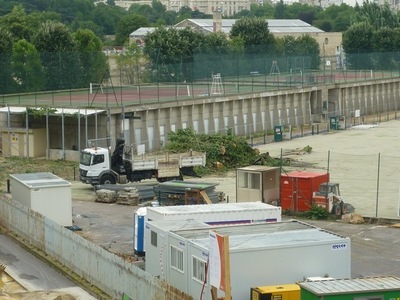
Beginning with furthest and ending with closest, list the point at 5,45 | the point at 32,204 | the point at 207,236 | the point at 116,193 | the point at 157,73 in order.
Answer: the point at 5,45
the point at 157,73
the point at 116,193
the point at 32,204
the point at 207,236

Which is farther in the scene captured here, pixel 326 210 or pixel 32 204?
pixel 326 210

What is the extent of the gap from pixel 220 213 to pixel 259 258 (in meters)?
6.28

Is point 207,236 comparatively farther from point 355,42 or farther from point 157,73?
point 355,42

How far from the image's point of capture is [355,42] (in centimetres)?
13212

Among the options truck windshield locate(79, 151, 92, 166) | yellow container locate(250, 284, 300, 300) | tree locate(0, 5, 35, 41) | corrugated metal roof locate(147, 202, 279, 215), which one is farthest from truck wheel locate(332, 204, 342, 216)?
tree locate(0, 5, 35, 41)

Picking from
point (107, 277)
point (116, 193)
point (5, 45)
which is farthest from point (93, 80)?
point (107, 277)

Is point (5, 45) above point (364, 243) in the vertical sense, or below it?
above

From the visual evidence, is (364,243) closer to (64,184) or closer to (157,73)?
(64,184)

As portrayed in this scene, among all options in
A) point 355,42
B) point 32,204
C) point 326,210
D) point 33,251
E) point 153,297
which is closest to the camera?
point 153,297

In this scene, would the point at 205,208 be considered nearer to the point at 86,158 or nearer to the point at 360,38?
the point at 86,158

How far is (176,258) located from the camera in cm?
2684

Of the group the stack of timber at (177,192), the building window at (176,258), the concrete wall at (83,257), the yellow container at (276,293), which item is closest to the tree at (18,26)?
the stack of timber at (177,192)

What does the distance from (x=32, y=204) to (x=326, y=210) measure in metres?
11.4

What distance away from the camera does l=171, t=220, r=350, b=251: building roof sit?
1013 inches
